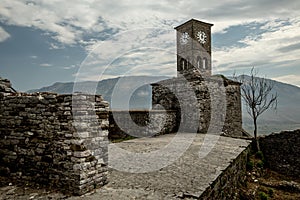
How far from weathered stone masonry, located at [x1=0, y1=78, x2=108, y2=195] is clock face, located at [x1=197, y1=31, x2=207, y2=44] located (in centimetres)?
1517

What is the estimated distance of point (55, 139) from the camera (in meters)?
4.32

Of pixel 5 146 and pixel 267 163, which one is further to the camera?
pixel 267 163

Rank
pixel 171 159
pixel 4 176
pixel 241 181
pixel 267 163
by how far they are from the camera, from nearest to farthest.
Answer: pixel 4 176 < pixel 171 159 < pixel 241 181 < pixel 267 163

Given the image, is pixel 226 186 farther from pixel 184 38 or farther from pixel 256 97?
pixel 184 38

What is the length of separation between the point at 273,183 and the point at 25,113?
30.2 ft

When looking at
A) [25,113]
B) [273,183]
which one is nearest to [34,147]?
[25,113]

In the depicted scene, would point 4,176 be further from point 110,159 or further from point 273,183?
point 273,183

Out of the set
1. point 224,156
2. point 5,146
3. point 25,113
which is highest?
point 25,113

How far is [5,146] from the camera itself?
493cm

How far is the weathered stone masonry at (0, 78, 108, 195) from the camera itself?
416 centimetres

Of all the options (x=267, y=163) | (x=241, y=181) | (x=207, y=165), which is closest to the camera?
(x=207, y=165)

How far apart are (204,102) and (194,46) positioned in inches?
243

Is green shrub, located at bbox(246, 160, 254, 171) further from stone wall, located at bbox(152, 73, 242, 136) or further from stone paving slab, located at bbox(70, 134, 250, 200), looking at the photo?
stone paving slab, located at bbox(70, 134, 250, 200)

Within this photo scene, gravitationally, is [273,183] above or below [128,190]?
below
